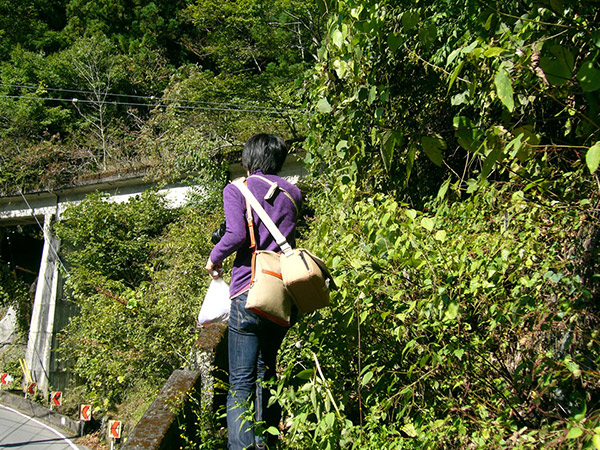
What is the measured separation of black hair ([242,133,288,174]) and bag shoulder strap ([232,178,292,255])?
0.19m

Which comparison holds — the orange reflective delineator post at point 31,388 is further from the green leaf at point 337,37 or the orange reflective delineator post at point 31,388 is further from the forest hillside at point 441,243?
the green leaf at point 337,37

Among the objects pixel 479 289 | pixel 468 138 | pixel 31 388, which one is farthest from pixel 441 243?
pixel 31 388

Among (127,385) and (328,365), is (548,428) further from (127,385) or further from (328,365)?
(127,385)

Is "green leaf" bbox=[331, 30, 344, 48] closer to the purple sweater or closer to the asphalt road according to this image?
the purple sweater

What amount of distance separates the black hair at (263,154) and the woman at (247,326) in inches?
4.5

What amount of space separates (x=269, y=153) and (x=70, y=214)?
11515 millimetres

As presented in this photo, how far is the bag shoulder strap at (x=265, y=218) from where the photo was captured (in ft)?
7.81

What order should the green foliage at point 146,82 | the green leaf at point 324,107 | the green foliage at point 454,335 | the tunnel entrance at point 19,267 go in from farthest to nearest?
the tunnel entrance at point 19,267
the green foliage at point 146,82
the green leaf at point 324,107
the green foliage at point 454,335

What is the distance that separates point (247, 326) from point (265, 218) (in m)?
0.52

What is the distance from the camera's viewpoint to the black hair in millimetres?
2715

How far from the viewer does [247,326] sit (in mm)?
2434

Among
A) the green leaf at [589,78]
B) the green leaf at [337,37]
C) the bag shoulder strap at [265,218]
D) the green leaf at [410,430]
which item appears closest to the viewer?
the green leaf at [589,78]

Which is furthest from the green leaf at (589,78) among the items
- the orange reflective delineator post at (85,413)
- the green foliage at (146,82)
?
the orange reflective delineator post at (85,413)

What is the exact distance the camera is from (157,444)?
2580 millimetres
